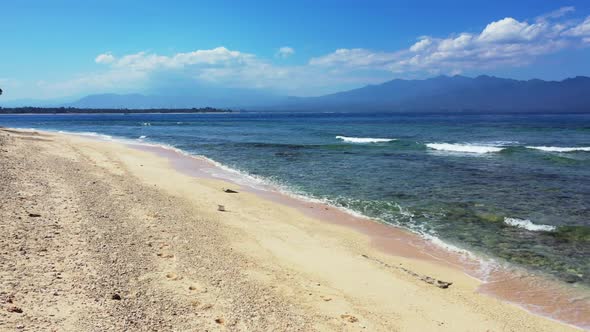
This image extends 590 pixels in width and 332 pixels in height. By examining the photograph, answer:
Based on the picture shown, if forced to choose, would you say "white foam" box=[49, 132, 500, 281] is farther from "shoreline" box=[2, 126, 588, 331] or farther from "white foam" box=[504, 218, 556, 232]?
"white foam" box=[504, 218, 556, 232]

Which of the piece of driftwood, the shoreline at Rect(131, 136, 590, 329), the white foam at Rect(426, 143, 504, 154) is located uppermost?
the white foam at Rect(426, 143, 504, 154)

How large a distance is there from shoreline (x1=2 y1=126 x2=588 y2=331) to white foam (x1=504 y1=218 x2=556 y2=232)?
3160 mm

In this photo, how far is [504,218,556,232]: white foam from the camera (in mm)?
10484

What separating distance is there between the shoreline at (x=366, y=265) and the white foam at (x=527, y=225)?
3160 millimetres

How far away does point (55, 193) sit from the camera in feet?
34.7

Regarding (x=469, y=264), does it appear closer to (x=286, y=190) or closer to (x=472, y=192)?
(x=472, y=192)

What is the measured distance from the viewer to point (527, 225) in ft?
35.7

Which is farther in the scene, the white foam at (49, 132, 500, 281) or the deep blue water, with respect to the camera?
the deep blue water

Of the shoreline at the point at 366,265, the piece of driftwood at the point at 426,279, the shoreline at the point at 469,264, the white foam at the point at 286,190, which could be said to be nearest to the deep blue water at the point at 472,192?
the white foam at the point at 286,190

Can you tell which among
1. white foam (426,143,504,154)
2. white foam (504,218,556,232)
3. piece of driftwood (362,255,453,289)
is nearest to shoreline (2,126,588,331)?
piece of driftwood (362,255,453,289)

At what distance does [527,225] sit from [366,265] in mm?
5905

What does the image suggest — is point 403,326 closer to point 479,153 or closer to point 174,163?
point 174,163

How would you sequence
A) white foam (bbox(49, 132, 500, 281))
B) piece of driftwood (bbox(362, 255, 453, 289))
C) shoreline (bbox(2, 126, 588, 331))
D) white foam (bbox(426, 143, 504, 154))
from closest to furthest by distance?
shoreline (bbox(2, 126, 588, 331)) < piece of driftwood (bbox(362, 255, 453, 289)) < white foam (bbox(49, 132, 500, 281)) < white foam (bbox(426, 143, 504, 154))

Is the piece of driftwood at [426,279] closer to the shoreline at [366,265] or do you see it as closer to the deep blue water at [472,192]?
the shoreline at [366,265]
